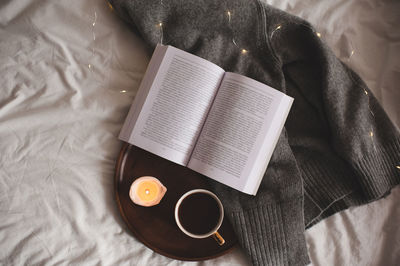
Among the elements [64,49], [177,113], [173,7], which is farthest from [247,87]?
[64,49]

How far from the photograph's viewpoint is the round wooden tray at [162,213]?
77 cm

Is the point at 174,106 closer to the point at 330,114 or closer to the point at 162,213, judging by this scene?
the point at 162,213

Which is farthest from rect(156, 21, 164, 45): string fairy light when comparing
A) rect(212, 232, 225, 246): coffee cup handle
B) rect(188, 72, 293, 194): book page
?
rect(212, 232, 225, 246): coffee cup handle

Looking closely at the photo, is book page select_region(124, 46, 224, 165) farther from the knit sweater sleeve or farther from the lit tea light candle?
the knit sweater sleeve

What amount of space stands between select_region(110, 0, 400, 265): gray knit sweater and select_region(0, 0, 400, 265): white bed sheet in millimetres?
56

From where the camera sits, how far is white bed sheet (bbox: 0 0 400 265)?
0.77 m

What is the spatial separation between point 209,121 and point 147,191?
216mm

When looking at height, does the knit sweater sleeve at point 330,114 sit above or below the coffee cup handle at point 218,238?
above

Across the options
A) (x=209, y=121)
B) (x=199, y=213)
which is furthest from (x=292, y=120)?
(x=199, y=213)

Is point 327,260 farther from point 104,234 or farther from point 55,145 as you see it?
point 55,145

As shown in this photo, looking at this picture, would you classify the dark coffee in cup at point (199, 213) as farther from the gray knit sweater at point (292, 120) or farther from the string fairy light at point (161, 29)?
the string fairy light at point (161, 29)

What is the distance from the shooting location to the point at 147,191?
76 centimetres

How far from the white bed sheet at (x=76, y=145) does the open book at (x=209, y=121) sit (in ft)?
0.30

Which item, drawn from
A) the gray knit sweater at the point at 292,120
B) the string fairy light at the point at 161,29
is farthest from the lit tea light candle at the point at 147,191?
the string fairy light at the point at 161,29
